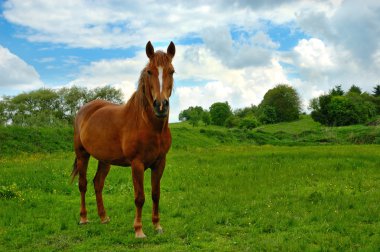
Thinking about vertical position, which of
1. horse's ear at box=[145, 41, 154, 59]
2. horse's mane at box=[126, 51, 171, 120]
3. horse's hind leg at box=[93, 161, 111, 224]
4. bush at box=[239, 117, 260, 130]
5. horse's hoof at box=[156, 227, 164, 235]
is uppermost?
bush at box=[239, 117, 260, 130]

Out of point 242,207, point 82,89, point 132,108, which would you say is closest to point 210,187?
point 242,207

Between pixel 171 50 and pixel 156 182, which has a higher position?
pixel 171 50

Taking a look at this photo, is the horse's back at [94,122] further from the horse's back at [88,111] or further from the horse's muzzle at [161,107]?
the horse's muzzle at [161,107]

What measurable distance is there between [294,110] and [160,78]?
93.4 m

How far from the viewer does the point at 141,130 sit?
7.67 meters

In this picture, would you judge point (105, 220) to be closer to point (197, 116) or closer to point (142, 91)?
point (142, 91)

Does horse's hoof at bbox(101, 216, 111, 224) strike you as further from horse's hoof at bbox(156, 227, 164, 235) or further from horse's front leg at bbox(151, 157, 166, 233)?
horse's hoof at bbox(156, 227, 164, 235)

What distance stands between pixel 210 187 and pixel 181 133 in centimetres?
3292

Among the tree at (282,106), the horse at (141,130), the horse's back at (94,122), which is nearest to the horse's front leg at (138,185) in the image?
the horse at (141,130)

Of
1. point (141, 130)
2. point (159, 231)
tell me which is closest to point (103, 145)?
point (141, 130)

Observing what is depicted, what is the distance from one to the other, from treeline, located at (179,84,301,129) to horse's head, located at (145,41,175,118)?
77828mm

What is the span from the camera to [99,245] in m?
7.59

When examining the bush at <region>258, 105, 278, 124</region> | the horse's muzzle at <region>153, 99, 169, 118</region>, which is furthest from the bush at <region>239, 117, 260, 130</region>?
the horse's muzzle at <region>153, 99, 169, 118</region>

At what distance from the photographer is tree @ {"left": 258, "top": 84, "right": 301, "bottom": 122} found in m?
93.6
